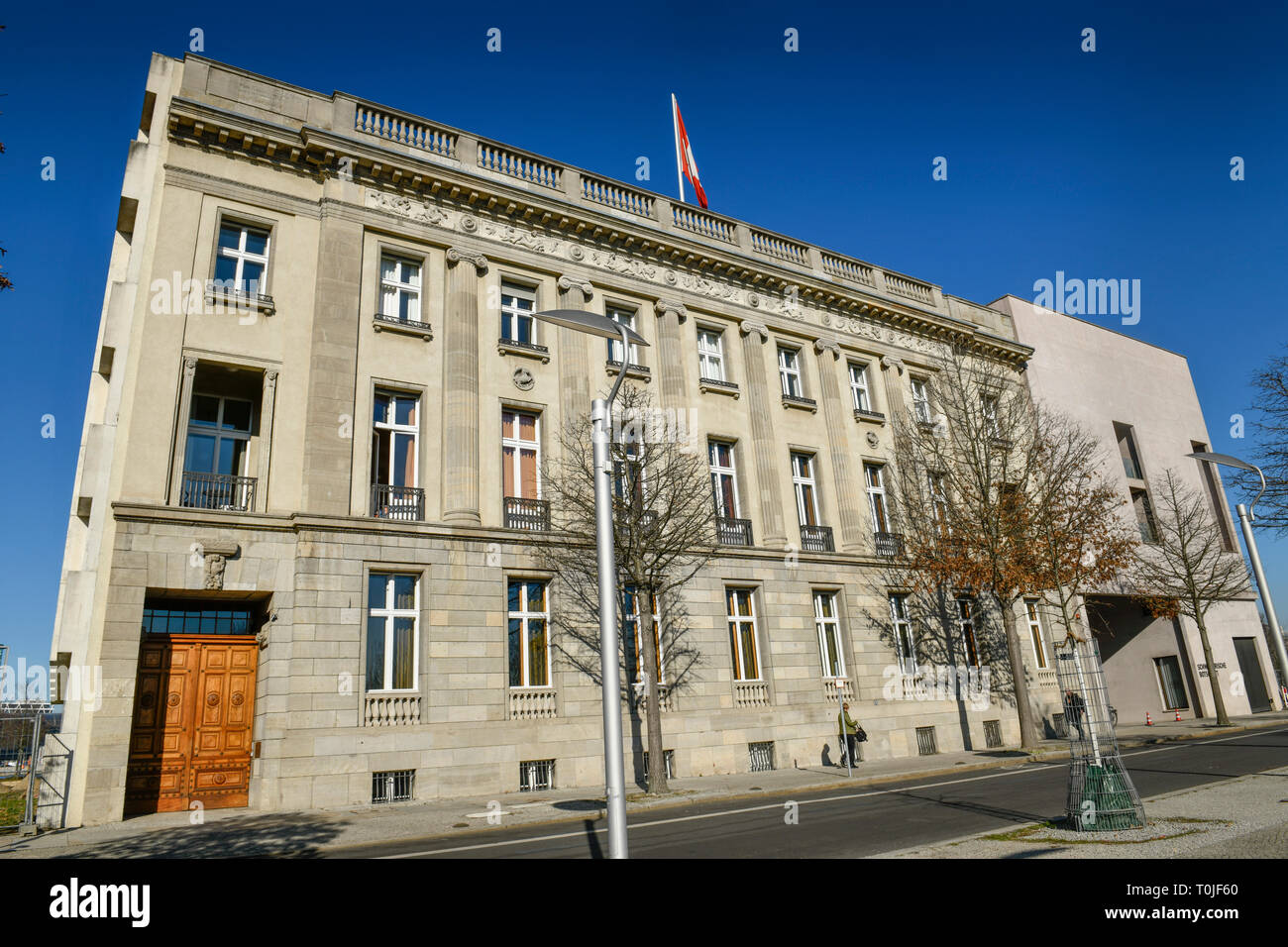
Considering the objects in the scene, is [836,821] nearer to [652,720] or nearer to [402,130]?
[652,720]

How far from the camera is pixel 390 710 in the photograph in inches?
700

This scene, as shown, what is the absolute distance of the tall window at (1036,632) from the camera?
31922 mm

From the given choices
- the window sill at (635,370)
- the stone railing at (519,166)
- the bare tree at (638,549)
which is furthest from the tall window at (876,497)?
the stone railing at (519,166)

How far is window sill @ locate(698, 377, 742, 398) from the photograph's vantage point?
26422mm

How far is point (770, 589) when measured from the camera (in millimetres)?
24969

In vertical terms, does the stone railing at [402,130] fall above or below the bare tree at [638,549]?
above

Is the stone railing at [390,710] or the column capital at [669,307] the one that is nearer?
the stone railing at [390,710]

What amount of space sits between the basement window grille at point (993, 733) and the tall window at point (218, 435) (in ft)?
86.0

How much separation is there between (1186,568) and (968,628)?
11098 millimetres

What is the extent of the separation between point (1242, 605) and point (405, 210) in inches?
1825

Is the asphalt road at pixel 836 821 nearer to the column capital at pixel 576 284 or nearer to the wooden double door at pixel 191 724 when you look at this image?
the wooden double door at pixel 191 724

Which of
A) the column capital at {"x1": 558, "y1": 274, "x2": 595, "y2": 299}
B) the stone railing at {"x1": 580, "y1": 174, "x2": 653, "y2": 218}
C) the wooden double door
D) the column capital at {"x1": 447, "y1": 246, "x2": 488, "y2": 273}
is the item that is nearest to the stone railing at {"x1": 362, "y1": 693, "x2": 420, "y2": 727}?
the wooden double door

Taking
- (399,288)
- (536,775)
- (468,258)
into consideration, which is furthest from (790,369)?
(536,775)
